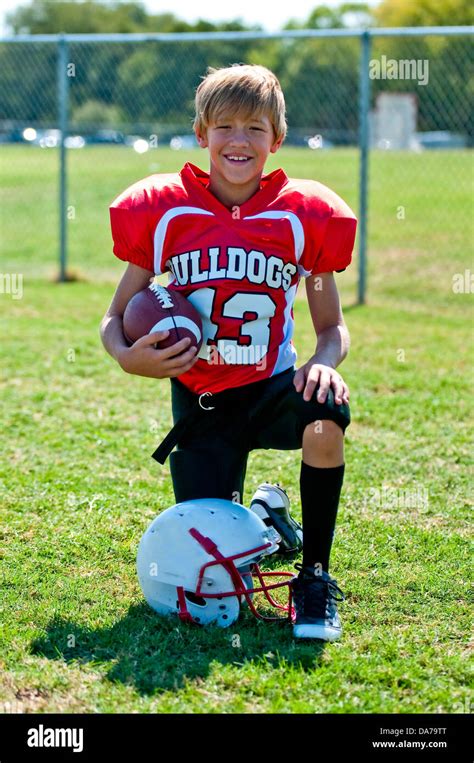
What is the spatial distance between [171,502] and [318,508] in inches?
40.1

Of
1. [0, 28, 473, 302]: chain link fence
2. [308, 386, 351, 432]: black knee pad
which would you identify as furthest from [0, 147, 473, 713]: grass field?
[0, 28, 473, 302]: chain link fence

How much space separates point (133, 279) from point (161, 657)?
3.76ft

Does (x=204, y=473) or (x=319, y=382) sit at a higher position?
(x=319, y=382)

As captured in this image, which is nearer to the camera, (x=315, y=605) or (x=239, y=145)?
(x=315, y=605)

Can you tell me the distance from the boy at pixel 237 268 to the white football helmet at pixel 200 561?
187 millimetres

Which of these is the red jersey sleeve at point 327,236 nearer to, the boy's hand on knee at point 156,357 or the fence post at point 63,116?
the boy's hand on knee at point 156,357

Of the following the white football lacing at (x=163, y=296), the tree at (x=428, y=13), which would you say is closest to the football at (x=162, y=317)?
the white football lacing at (x=163, y=296)

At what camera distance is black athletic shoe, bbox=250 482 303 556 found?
3.25m

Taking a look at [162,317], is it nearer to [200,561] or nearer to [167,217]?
[167,217]

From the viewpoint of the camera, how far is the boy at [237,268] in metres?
2.92

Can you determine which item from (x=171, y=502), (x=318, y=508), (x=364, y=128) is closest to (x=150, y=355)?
(x=318, y=508)

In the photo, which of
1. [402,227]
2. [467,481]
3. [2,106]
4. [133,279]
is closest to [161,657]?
[133,279]

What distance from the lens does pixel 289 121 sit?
15078 mm
